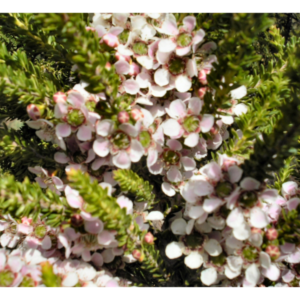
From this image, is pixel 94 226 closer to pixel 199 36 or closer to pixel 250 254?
pixel 250 254

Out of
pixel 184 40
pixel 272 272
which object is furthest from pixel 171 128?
pixel 272 272

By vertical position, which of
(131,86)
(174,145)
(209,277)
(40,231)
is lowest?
(209,277)

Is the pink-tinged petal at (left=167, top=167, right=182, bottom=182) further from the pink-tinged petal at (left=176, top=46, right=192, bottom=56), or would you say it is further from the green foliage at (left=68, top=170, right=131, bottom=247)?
the pink-tinged petal at (left=176, top=46, right=192, bottom=56)

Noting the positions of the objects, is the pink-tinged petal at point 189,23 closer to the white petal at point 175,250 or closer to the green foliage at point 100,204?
the green foliage at point 100,204

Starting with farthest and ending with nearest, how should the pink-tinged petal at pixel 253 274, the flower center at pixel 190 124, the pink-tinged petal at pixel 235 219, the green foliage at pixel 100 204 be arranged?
the flower center at pixel 190 124 < the pink-tinged petal at pixel 253 274 < the pink-tinged petal at pixel 235 219 < the green foliage at pixel 100 204

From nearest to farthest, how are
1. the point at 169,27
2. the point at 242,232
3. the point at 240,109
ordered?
the point at 242,232 < the point at 169,27 < the point at 240,109

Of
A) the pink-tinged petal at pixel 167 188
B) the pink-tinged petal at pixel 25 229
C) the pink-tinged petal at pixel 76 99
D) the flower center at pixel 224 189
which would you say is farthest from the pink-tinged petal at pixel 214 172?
the pink-tinged petal at pixel 25 229

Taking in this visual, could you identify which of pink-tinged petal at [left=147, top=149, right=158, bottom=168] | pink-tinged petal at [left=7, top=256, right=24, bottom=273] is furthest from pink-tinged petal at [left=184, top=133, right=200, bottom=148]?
pink-tinged petal at [left=7, top=256, right=24, bottom=273]

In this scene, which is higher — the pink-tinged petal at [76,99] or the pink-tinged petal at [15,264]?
the pink-tinged petal at [76,99]
